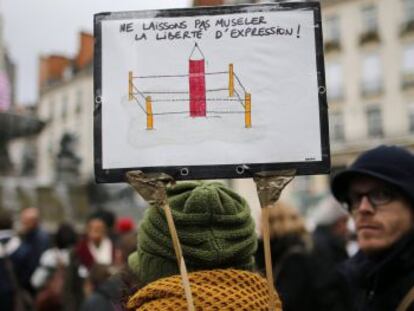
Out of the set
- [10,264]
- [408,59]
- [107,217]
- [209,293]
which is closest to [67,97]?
[408,59]

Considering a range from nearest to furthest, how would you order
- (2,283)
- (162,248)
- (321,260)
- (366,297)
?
(162,248)
(366,297)
(321,260)
(2,283)

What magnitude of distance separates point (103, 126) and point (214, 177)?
0.98 ft

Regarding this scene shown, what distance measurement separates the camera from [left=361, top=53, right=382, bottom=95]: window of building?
32031 millimetres

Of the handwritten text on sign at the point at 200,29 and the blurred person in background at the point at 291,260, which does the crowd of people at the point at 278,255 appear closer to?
the blurred person in background at the point at 291,260

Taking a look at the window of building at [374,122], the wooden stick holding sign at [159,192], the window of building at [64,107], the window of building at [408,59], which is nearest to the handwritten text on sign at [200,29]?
the wooden stick holding sign at [159,192]

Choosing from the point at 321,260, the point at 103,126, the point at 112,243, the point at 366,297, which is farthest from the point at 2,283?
the point at 103,126

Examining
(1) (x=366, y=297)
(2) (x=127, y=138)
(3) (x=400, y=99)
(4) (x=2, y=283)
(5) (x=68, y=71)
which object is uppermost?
(5) (x=68, y=71)

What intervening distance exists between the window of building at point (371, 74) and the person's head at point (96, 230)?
28.1m

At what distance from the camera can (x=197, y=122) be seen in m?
1.58

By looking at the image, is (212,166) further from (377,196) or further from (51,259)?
(51,259)

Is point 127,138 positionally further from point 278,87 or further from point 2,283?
point 2,283

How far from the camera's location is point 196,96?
1.60 meters

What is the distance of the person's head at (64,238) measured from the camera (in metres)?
5.82

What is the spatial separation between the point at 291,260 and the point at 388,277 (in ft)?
5.11
